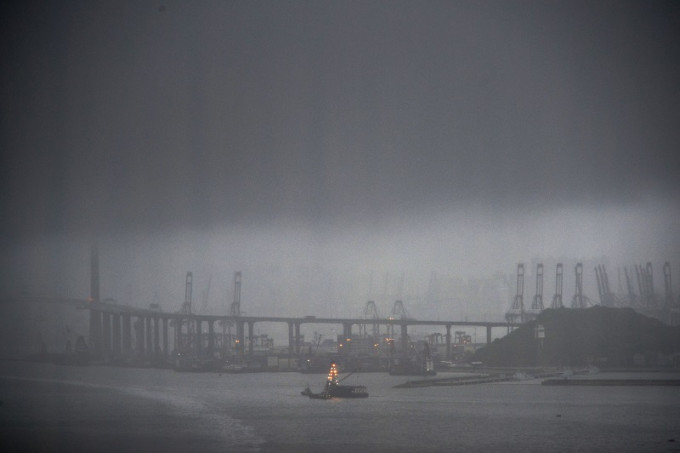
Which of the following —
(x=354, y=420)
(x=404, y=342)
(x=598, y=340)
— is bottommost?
(x=404, y=342)

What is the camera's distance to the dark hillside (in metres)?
114

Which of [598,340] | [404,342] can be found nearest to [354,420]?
[598,340]

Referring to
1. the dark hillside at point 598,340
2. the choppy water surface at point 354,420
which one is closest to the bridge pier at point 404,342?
the dark hillside at point 598,340

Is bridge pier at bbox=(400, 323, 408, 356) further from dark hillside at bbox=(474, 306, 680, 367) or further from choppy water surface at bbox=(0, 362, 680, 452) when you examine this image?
choppy water surface at bbox=(0, 362, 680, 452)

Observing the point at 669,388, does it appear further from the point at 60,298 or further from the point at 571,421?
the point at 60,298

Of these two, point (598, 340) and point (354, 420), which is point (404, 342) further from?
point (354, 420)

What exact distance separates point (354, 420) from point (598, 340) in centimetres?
7171

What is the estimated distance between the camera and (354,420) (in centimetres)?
5247

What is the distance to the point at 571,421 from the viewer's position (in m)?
51.5

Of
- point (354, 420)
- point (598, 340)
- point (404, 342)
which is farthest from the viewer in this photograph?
point (404, 342)

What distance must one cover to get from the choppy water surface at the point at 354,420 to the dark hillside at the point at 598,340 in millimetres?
36789

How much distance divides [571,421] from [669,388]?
3012 cm

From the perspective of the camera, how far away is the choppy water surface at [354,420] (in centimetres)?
4178

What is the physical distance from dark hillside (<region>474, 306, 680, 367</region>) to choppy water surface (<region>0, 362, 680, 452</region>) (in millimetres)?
36789
